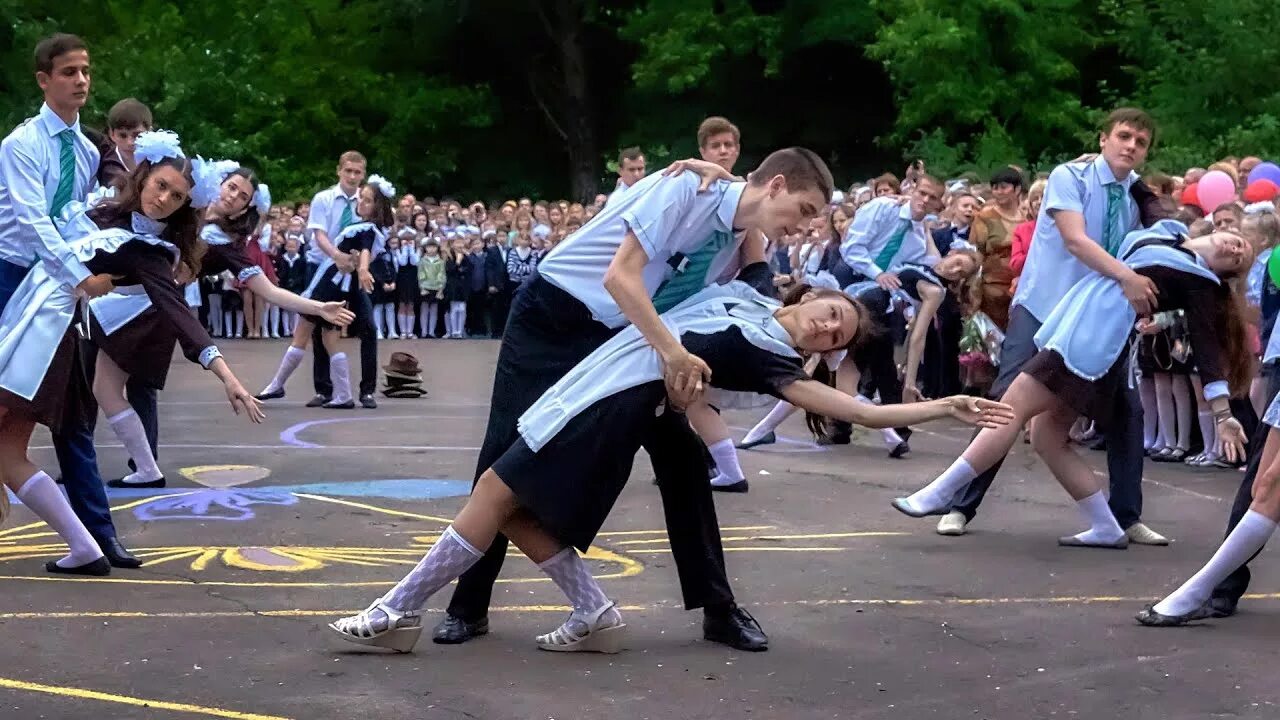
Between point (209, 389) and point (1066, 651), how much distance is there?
12.4 metres

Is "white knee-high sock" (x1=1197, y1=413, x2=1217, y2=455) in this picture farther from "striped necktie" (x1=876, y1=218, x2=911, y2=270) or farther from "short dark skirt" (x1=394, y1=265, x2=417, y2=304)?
"short dark skirt" (x1=394, y1=265, x2=417, y2=304)

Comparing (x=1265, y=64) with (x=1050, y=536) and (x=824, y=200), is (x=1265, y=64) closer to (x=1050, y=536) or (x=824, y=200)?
(x=1050, y=536)

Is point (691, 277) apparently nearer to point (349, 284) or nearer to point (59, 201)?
point (59, 201)

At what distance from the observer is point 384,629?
637 centimetres

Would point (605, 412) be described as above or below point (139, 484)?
above

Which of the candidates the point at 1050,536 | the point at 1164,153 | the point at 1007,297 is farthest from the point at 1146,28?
the point at 1050,536

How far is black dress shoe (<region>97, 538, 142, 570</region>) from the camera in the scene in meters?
8.07

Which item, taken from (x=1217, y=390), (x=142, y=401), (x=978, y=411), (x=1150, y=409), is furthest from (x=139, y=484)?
(x=1150, y=409)

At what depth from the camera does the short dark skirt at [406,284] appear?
26.7 meters

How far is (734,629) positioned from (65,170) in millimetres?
3740

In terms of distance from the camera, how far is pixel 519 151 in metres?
41.8

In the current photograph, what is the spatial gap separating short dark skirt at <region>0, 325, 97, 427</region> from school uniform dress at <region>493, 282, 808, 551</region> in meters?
2.35

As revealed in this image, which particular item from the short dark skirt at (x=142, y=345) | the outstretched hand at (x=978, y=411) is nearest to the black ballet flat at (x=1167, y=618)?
the outstretched hand at (x=978, y=411)

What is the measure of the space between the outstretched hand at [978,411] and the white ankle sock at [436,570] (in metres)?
1.60
